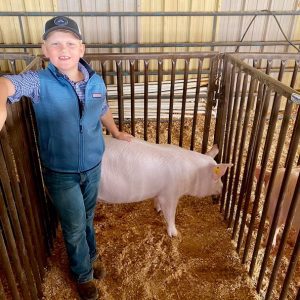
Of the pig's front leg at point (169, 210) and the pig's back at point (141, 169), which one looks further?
the pig's front leg at point (169, 210)

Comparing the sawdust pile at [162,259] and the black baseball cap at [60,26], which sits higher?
the black baseball cap at [60,26]

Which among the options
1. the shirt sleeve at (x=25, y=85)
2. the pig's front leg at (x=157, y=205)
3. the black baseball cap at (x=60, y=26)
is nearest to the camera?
the shirt sleeve at (x=25, y=85)

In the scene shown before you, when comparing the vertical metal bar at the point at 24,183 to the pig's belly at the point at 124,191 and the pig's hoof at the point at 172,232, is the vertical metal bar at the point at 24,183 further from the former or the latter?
the pig's hoof at the point at 172,232

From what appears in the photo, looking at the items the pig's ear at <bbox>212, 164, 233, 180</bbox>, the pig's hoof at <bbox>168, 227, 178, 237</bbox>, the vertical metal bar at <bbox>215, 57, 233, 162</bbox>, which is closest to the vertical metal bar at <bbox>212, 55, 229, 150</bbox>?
the vertical metal bar at <bbox>215, 57, 233, 162</bbox>

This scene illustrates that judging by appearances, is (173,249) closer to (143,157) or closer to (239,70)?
(143,157)

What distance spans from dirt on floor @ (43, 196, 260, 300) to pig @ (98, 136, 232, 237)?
0.28 meters

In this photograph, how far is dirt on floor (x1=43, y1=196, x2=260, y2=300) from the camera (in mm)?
2396

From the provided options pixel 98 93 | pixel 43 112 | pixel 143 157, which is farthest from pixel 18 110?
pixel 143 157

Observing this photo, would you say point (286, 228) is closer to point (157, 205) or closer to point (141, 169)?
point (141, 169)

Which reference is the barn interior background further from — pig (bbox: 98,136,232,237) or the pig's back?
the pig's back

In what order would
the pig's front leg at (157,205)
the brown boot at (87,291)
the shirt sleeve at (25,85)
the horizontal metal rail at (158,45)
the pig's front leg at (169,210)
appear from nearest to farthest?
the shirt sleeve at (25,85), the brown boot at (87,291), the pig's front leg at (169,210), the pig's front leg at (157,205), the horizontal metal rail at (158,45)

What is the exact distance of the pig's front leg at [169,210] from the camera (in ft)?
9.10

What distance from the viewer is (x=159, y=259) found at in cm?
269

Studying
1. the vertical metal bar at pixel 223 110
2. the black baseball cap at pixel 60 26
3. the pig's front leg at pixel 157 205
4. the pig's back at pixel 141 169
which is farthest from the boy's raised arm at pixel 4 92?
the pig's front leg at pixel 157 205
